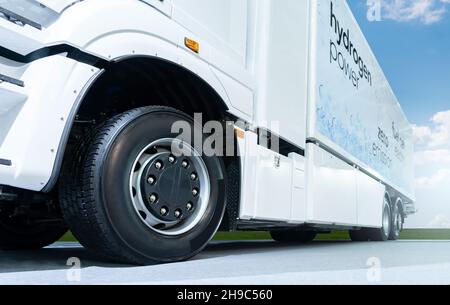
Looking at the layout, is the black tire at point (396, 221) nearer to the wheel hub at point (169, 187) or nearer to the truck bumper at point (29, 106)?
the wheel hub at point (169, 187)

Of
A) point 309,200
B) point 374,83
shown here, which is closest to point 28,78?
point 309,200

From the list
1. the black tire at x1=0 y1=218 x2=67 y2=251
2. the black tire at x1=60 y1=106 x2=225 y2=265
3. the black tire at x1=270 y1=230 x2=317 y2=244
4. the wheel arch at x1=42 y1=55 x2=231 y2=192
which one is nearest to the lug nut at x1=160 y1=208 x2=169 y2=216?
the black tire at x1=60 y1=106 x2=225 y2=265

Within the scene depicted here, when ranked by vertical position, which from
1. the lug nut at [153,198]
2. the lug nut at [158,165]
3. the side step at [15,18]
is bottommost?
the lug nut at [153,198]

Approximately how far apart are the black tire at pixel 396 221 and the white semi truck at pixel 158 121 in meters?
4.62

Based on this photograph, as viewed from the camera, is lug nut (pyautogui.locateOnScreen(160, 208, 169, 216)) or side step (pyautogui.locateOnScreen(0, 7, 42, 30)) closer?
side step (pyautogui.locateOnScreen(0, 7, 42, 30))

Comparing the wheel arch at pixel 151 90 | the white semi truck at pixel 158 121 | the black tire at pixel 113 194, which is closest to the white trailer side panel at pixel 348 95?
the white semi truck at pixel 158 121

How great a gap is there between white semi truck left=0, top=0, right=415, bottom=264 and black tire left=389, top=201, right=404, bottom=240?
462 centimetres

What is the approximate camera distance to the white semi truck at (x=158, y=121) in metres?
2.08

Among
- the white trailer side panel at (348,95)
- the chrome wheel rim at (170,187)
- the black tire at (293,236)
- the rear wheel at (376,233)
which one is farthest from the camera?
the rear wheel at (376,233)

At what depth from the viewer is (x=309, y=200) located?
4.44 metres

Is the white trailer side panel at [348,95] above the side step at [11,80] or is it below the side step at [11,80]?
above

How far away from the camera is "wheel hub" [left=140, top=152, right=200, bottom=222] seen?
2576mm

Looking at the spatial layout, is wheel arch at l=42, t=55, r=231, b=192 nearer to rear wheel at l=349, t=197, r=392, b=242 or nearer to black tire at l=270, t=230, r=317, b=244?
black tire at l=270, t=230, r=317, b=244

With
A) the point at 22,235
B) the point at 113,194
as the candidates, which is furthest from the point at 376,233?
the point at 113,194
